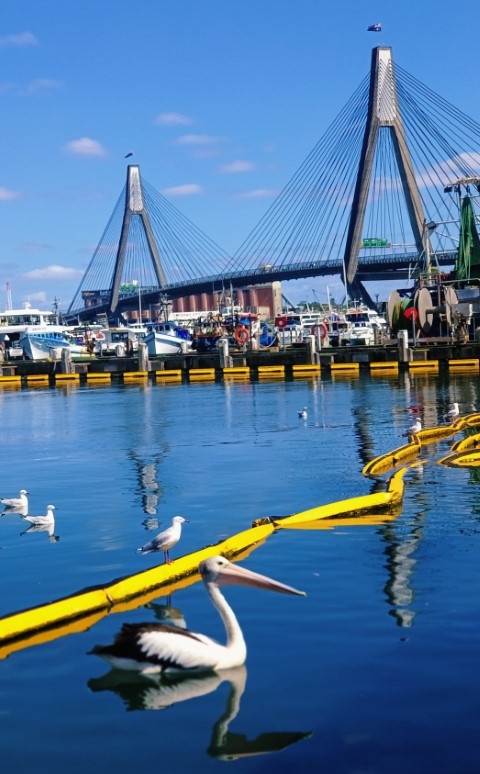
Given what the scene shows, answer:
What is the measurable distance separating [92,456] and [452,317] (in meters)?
39.7

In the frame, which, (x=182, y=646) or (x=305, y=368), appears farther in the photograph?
(x=305, y=368)

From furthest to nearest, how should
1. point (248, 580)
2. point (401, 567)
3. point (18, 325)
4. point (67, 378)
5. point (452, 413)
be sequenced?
point (18, 325)
point (67, 378)
point (452, 413)
point (401, 567)
point (248, 580)

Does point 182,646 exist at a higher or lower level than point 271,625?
higher

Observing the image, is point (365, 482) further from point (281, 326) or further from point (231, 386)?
point (281, 326)

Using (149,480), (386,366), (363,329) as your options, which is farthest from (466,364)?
(149,480)

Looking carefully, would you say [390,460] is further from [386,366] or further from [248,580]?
[386,366]

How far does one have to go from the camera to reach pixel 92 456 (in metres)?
29.8

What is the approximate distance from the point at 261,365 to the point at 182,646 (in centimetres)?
5756

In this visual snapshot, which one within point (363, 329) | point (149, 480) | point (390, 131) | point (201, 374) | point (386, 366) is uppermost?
point (390, 131)

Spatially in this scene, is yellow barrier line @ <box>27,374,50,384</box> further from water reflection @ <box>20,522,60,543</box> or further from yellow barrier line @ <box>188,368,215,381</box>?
water reflection @ <box>20,522,60,543</box>

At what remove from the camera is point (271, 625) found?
12.0m

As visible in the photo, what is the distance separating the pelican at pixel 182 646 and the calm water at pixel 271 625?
9.5 inches

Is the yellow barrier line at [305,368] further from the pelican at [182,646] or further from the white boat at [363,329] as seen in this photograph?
the pelican at [182,646]

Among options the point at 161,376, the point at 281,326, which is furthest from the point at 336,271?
the point at 161,376
